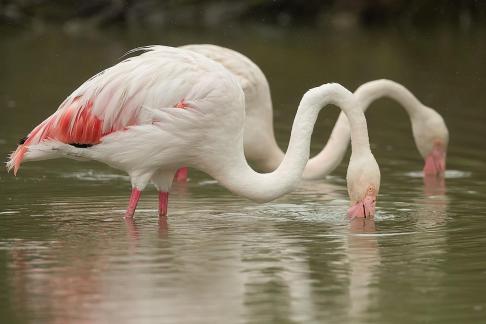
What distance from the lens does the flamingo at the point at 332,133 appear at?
11.3 metres

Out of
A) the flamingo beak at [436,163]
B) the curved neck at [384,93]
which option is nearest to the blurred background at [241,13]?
the curved neck at [384,93]

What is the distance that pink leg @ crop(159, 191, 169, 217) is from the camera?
9.51m

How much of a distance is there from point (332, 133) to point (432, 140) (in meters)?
1.14

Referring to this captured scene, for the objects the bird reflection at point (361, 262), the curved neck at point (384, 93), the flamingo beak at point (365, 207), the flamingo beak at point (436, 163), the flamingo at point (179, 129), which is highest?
the curved neck at point (384, 93)

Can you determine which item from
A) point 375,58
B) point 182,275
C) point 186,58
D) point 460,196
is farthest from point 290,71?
point 182,275

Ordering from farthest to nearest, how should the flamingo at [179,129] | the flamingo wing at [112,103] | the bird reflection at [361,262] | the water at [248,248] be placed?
1. the flamingo wing at [112,103]
2. the flamingo at [179,129]
3. the bird reflection at [361,262]
4. the water at [248,248]

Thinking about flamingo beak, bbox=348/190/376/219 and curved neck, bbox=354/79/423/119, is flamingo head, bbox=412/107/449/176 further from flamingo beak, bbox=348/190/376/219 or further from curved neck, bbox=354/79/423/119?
flamingo beak, bbox=348/190/376/219

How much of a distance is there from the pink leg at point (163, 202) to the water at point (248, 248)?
0.13m

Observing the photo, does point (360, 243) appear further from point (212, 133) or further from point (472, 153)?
point (472, 153)

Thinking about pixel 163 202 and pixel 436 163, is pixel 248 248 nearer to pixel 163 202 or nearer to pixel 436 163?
pixel 163 202

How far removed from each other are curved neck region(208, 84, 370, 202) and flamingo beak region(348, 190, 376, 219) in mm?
326

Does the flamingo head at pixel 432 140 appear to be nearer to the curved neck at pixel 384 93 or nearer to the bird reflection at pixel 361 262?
the curved neck at pixel 384 93

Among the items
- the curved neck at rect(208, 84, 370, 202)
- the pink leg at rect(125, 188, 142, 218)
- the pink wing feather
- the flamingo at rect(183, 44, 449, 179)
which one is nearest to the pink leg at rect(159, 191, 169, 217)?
the pink leg at rect(125, 188, 142, 218)

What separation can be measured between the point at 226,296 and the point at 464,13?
1076 inches
